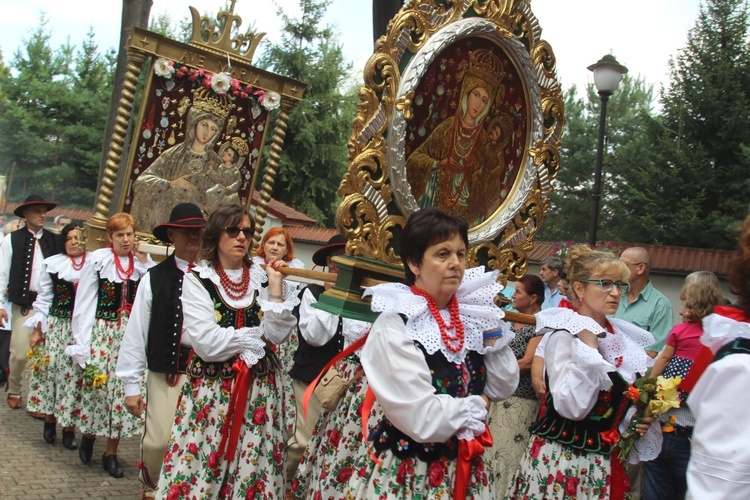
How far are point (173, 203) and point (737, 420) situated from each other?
20.0ft

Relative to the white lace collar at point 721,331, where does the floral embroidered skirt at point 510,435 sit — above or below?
below

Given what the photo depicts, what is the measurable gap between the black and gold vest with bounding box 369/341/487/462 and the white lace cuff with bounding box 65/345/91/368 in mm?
4058

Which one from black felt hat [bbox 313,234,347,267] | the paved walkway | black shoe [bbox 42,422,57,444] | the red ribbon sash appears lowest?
the paved walkway

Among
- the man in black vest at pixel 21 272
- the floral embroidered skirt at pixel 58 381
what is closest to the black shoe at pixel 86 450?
the floral embroidered skirt at pixel 58 381

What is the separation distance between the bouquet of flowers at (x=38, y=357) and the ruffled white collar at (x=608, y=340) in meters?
5.18

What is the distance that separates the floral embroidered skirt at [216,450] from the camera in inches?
173

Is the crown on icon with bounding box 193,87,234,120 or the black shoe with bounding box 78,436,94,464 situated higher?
the crown on icon with bounding box 193,87,234,120

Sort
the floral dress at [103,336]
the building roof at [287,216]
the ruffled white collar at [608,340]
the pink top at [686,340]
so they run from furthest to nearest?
the building roof at [287,216] → the floral dress at [103,336] → the pink top at [686,340] → the ruffled white collar at [608,340]

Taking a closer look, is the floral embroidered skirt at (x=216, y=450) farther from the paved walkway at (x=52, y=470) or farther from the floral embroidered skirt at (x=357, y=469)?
the paved walkway at (x=52, y=470)

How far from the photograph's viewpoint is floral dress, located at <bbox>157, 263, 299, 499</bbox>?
14.4 feet

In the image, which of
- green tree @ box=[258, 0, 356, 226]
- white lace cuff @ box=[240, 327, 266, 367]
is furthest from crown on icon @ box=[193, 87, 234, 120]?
green tree @ box=[258, 0, 356, 226]

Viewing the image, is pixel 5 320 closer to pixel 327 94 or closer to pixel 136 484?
pixel 136 484

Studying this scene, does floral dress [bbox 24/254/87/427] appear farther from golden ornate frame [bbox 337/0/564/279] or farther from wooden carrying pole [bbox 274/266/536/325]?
golden ornate frame [bbox 337/0/564/279]

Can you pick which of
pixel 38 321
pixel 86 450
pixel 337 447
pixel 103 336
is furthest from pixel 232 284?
pixel 38 321
